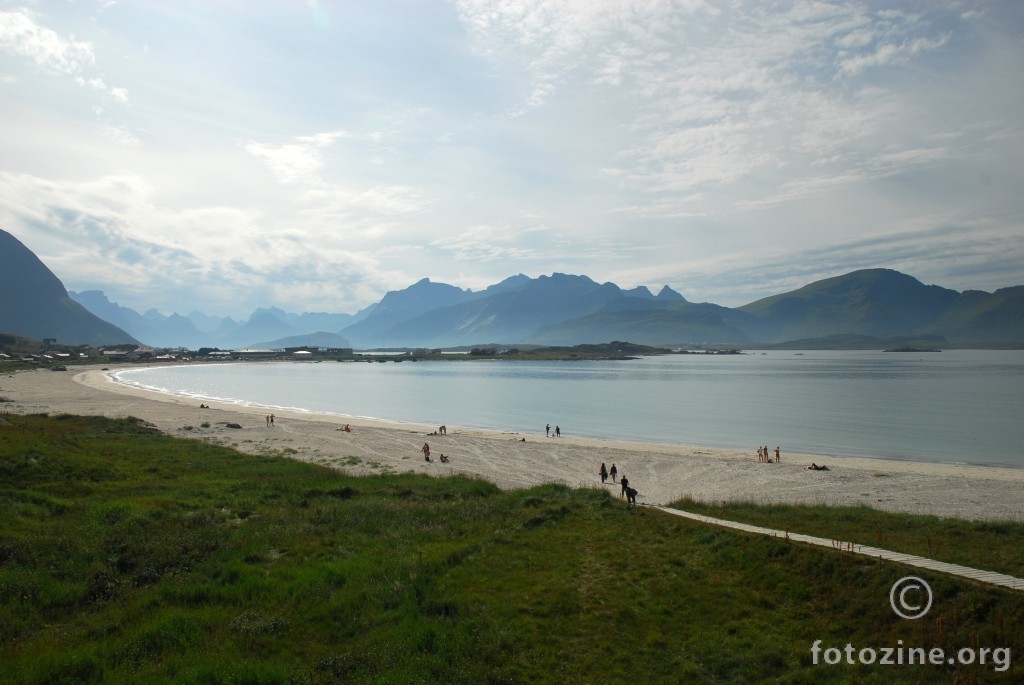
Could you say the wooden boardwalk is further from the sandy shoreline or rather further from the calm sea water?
the calm sea water

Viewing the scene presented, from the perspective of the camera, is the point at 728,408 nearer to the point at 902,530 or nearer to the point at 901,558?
the point at 902,530

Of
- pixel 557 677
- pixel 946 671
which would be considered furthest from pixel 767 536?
pixel 557 677

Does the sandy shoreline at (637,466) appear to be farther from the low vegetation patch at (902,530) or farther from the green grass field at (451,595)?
the green grass field at (451,595)

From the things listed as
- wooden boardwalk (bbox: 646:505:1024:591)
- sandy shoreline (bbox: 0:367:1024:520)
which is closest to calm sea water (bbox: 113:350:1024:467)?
sandy shoreline (bbox: 0:367:1024:520)

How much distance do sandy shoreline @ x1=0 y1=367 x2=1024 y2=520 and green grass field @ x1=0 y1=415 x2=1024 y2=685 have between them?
9.89 meters

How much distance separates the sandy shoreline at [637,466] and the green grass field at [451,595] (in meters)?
9.89

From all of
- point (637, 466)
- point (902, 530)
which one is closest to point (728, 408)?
point (637, 466)

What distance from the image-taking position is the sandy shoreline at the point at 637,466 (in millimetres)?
29672

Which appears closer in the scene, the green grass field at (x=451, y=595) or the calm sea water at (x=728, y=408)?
the green grass field at (x=451, y=595)

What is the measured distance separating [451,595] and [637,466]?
93.0 ft

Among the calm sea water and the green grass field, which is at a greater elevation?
the green grass field

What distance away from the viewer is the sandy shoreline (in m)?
29.7

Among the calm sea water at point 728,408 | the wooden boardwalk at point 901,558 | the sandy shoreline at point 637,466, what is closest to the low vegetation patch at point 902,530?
the wooden boardwalk at point 901,558

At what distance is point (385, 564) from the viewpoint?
14.9 meters
